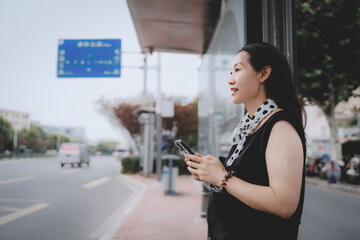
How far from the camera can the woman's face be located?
1036mm

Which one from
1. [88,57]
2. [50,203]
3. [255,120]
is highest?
[88,57]

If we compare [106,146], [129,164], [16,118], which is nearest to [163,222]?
[106,146]

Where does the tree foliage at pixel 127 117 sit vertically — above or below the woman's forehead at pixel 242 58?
above

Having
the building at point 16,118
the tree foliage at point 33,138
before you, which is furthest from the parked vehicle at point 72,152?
the building at point 16,118

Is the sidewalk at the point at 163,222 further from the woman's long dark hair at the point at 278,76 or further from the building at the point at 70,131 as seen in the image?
the woman's long dark hair at the point at 278,76

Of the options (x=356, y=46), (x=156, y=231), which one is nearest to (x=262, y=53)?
(x=156, y=231)

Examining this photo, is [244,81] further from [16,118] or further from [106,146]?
[106,146]

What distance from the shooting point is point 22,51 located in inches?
101

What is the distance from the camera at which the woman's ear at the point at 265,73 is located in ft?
3.33

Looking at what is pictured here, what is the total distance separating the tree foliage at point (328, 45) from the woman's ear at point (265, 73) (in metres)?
8.05

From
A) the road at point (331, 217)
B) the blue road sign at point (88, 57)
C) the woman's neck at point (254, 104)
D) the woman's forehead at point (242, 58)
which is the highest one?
the blue road sign at point (88, 57)

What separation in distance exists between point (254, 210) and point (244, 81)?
0.49 meters

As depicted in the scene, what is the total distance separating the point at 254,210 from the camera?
93 cm

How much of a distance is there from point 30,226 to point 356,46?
9494 millimetres
